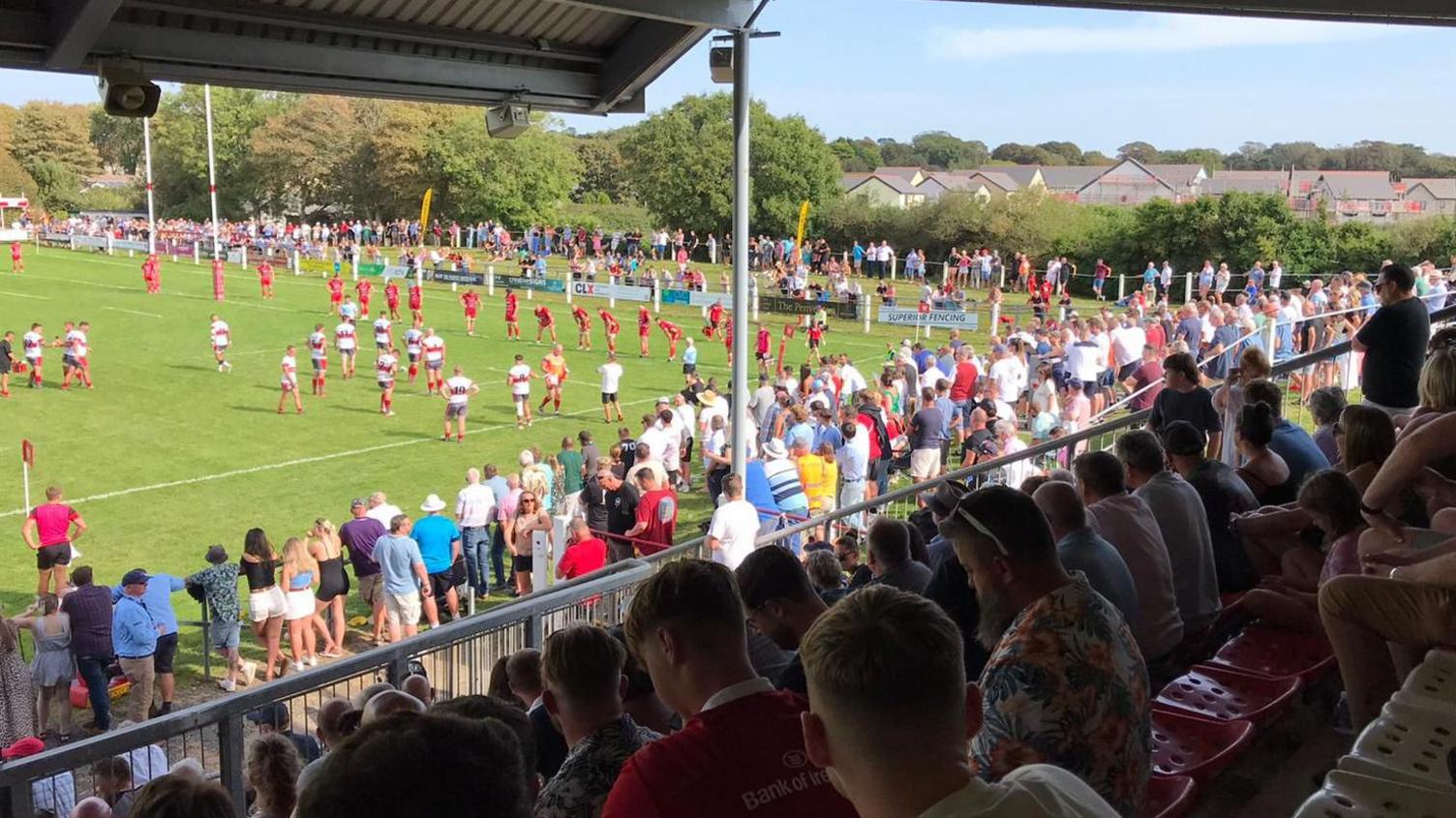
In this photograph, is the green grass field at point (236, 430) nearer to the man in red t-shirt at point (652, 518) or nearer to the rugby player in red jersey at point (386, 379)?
the rugby player in red jersey at point (386, 379)

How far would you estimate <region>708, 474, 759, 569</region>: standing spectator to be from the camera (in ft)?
28.5

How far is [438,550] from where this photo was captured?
1120cm

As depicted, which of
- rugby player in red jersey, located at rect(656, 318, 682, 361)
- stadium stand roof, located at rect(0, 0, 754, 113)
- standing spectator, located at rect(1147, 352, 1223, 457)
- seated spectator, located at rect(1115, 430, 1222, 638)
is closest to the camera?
seated spectator, located at rect(1115, 430, 1222, 638)

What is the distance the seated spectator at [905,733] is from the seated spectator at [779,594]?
160cm

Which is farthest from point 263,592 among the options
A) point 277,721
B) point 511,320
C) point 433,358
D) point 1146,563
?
point 511,320

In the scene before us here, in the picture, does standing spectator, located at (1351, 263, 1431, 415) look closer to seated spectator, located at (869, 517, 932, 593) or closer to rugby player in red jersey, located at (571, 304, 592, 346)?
seated spectator, located at (869, 517, 932, 593)

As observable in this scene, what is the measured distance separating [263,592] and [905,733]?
9.27 meters

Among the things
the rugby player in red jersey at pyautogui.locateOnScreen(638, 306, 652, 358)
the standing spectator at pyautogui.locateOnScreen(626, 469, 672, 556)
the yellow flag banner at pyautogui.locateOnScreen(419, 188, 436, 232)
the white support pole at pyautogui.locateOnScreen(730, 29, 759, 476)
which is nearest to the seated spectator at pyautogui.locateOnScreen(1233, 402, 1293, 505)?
the white support pole at pyautogui.locateOnScreen(730, 29, 759, 476)

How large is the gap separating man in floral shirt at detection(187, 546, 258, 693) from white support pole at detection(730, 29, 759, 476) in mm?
4284

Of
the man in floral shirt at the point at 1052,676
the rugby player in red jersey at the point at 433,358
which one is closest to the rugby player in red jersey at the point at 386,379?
the rugby player in red jersey at the point at 433,358

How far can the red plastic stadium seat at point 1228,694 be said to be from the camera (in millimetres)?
3420

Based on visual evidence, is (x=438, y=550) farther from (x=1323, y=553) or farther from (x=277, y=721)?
(x=1323, y=553)

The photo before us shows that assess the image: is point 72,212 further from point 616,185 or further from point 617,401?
point 617,401

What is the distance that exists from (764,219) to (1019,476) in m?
48.6
